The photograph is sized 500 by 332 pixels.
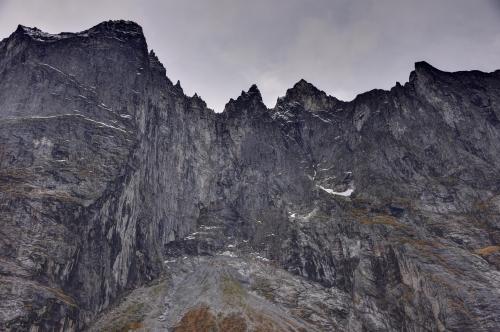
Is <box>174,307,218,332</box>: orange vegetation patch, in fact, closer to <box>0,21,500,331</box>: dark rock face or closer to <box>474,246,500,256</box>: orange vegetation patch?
<box>0,21,500,331</box>: dark rock face

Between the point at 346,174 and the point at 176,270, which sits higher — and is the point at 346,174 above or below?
above

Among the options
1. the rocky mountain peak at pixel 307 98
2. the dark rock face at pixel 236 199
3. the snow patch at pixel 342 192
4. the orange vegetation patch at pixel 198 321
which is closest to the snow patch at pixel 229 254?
the dark rock face at pixel 236 199

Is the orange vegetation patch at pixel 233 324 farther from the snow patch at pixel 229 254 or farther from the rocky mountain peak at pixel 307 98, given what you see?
the rocky mountain peak at pixel 307 98

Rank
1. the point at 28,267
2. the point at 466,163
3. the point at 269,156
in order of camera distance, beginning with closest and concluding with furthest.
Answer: the point at 28,267 → the point at 466,163 → the point at 269,156

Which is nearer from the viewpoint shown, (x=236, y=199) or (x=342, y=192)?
(x=342, y=192)

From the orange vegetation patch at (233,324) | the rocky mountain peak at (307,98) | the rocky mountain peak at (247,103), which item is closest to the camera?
the orange vegetation patch at (233,324)

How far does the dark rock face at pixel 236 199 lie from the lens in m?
84.1

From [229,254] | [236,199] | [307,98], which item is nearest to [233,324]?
[229,254]

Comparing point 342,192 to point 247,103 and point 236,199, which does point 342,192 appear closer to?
point 236,199

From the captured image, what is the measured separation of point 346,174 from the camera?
438 feet

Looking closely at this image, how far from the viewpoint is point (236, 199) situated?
5310 inches

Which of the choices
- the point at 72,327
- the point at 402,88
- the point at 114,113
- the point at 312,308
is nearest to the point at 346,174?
the point at 402,88

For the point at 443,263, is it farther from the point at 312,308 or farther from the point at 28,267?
the point at 28,267

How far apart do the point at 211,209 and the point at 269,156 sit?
2765cm
